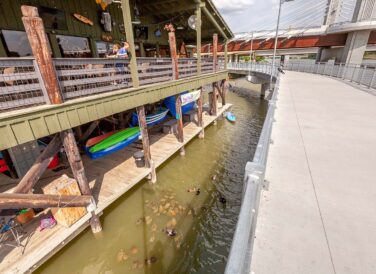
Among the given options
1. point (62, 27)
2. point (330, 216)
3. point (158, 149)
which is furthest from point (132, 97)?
point (330, 216)

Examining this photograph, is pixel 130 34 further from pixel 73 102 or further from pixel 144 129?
pixel 144 129

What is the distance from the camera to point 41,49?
15.4 feet

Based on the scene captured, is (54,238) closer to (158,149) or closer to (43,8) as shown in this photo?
(158,149)

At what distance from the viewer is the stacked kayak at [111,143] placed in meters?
8.54

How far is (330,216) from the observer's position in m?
2.69

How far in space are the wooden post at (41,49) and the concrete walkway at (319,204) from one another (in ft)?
18.3

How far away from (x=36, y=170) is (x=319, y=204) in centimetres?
646

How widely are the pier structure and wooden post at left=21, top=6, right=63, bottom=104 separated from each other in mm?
20

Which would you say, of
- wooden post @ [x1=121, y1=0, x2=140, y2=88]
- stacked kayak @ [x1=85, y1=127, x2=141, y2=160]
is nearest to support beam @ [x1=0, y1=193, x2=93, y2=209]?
stacked kayak @ [x1=85, y1=127, x2=141, y2=160]

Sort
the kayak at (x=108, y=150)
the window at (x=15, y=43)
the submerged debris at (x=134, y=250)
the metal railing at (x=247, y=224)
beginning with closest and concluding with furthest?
the metal railing at (x=247, y=224) → the submerged debris at (x=134, y=250) → the window at (x=15, y=43) → the kayak at (x=108, y=150)

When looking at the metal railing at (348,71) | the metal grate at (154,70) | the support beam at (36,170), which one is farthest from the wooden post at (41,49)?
the metal railing at (348,71)

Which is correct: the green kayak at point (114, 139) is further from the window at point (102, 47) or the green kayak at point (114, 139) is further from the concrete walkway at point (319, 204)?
the concrete walkway at point (319, 204)

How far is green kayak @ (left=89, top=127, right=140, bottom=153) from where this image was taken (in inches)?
337

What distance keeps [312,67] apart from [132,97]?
30259mm
